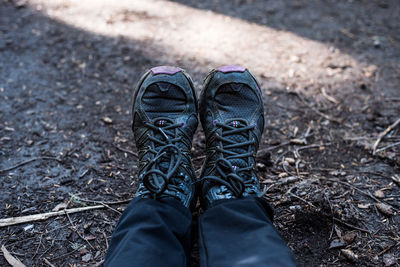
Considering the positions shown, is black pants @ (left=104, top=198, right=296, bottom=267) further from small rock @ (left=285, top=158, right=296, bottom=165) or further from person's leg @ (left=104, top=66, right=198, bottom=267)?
small rock @ (left=285, top=158, right=296, bottom=165)

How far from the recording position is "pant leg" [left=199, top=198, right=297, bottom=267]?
1281mm

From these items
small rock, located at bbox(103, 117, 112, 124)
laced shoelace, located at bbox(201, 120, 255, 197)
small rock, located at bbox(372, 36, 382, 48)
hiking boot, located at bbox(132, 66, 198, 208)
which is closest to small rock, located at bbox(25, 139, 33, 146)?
small rock, located at bbox(103, 117, 112, 124)

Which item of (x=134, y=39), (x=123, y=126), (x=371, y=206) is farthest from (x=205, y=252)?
(x=134, y=39)

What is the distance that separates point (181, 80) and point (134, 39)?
4.85 feet

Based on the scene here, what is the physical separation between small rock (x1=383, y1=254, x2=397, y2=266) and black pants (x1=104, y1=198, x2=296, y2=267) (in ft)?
1.94

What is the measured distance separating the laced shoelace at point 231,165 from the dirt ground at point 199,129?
259 mm

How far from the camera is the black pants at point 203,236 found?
1.30 meters

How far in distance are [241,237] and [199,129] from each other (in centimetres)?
117

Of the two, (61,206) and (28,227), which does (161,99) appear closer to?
(61,206)

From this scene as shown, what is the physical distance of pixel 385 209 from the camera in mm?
1833

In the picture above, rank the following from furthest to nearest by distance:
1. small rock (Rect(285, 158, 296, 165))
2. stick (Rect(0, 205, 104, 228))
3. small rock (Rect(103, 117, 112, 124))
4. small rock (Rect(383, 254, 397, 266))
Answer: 1. small rock (Rect(103, 117, 112, 124))
2. small rock (Rect(285, 158, 296, 165))
3. stick (Rect(0, 205, 104, 228))
4. small rock (Rect(383, 254, 397, 266))

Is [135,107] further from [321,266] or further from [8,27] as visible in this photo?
[8,27]

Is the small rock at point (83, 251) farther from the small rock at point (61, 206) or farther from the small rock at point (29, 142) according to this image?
the small rock at point (29, 142)

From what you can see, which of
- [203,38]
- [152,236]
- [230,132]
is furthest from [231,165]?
[203,38]
